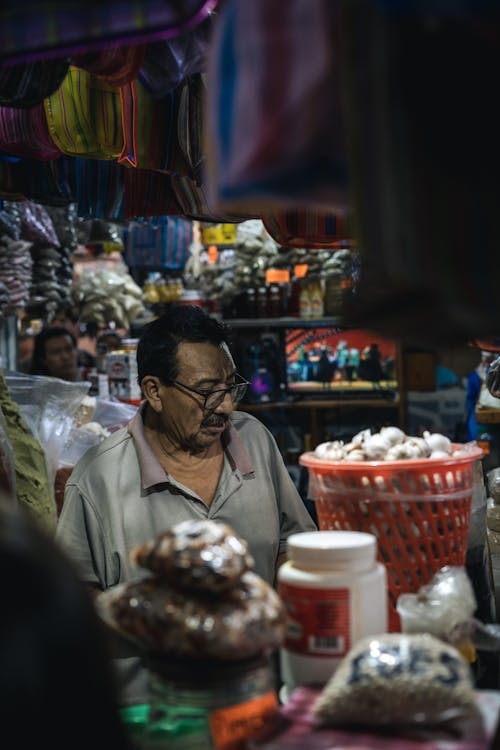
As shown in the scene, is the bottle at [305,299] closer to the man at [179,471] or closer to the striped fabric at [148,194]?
the striped fabric at [148,194]

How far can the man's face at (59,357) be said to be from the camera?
5965 mm

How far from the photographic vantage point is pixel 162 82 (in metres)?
1.72

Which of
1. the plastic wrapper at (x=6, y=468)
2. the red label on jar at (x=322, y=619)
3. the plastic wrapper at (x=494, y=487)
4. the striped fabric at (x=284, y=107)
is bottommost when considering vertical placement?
the plastic wrapper at (x=494, y=487)

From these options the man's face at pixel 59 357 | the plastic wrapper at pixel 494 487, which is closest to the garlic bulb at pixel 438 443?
the plastic wrapper at pixel 494 487

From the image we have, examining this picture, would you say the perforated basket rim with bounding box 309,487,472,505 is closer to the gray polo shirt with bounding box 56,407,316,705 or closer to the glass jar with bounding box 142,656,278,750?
the glass jar with bounding box 142,656,278,750

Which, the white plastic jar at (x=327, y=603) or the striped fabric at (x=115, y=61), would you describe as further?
the striped fabric at (x=115, y=61)

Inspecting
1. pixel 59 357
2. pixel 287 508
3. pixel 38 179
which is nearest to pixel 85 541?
pixel 287 508

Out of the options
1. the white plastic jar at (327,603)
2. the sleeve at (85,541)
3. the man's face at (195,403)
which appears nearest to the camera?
the white plastic jar at (327,603)

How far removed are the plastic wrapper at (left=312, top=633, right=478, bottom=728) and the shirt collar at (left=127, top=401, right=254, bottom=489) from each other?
135 centimetres

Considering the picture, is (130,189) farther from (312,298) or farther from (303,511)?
(312,298)

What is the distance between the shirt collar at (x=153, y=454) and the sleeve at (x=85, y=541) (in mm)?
167

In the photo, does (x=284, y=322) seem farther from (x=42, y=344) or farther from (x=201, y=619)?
(x=201, y=619)

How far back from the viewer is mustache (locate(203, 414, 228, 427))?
2471 millimetres

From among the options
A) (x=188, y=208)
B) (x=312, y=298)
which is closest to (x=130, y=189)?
(x=188, y=208)
